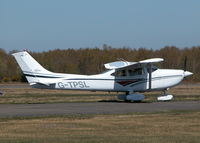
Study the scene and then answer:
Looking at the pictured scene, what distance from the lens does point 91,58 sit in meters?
106

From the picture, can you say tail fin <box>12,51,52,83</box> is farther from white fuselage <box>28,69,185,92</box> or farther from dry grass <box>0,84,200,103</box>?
dry grass <box>0,84,200,103</box>

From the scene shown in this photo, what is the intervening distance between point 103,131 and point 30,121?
13.1ft

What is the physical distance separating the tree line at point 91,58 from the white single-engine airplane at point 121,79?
203 feet

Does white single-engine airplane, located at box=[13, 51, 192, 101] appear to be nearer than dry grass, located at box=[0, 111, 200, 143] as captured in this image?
No

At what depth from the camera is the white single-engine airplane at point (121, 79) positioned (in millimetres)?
29500

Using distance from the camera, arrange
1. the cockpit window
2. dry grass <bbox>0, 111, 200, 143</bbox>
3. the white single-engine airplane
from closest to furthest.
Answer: dry grass <bbox>0, 111, 200, 143</bbox>, the white single-engine airplane, the cockpit window

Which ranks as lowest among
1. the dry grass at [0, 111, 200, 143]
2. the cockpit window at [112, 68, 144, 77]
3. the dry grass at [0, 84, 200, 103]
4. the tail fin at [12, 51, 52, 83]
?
the dry grass at [0, 84, 200, 103]

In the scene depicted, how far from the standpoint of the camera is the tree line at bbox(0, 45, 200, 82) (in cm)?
9781

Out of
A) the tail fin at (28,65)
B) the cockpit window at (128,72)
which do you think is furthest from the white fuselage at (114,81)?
the tail fin at (28,65)

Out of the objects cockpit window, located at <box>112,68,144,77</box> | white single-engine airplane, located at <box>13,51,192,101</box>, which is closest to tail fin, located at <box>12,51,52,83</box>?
white single-engine airplane, located at <box>13,51,192,101</box>

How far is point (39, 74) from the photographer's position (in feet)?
96.4

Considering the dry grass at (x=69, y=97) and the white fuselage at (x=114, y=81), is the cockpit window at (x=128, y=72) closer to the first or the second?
the white fuselage at (x=114, y=81)

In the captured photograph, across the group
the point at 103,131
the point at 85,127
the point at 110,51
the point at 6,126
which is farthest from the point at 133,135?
the point at 110,51

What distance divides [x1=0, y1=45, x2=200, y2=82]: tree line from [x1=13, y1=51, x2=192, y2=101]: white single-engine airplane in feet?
203
